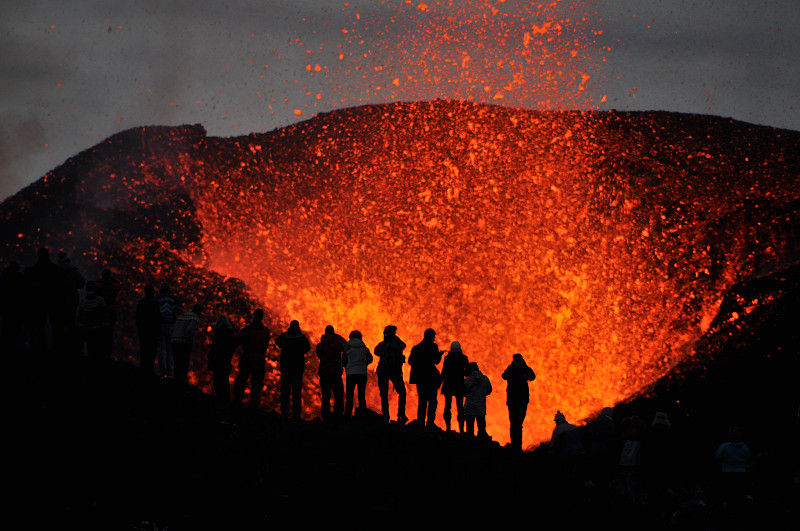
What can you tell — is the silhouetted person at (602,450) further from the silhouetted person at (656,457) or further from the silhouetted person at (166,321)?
the silhouetted person at (166,321)

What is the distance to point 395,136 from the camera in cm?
6844

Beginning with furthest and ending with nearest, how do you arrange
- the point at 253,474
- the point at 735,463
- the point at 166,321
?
the point at 166,321
the point at 735,463
the point at 253,474

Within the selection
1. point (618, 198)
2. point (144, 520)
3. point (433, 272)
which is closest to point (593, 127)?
point (618, 198)

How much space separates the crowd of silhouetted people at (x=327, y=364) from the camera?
46.3ft

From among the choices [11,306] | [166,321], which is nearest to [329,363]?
[166,321]

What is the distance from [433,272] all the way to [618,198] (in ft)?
42.9

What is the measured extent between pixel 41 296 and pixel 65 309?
52cm

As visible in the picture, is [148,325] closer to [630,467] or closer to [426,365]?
[426,365]

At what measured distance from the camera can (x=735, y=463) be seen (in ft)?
45.0

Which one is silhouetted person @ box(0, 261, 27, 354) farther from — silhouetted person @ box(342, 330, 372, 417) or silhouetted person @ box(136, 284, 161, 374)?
silhouetted person @ box(342, 330, 372, 417)

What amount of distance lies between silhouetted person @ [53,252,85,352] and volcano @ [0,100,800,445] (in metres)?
14.9

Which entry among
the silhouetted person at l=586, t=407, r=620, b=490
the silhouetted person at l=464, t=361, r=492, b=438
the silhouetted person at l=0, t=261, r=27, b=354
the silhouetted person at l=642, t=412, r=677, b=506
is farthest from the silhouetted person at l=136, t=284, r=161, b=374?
the silhouetted person at l=642, t=412, r=677, b=506

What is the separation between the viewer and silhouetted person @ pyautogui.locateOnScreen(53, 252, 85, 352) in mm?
15477

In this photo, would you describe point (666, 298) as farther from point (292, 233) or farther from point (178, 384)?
point (178, 384)
